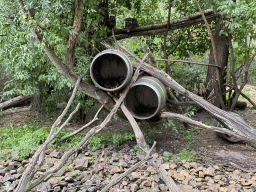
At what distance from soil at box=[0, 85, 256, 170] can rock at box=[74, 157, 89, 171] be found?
3.93 ft

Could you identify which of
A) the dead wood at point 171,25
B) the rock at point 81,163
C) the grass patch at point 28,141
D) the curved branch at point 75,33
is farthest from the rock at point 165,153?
the dead wood at point 171,25

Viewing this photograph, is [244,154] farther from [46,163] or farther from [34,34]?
[34,34]

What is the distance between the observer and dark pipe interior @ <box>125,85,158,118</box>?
453cm

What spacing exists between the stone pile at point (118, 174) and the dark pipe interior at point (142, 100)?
892 mm

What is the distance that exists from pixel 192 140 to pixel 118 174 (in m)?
2.22

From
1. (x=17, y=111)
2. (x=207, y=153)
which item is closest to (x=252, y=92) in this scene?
(x=207, y=153)

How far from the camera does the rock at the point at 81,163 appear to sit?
12.4 feet

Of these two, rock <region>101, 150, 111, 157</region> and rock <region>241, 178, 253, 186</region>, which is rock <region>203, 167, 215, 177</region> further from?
rock <region>101, 150, 111, 157</region>

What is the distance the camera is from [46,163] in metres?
3.92

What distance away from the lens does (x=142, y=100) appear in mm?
4750

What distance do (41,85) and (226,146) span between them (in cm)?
471

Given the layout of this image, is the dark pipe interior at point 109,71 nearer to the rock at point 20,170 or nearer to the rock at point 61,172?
the rock at point 61,172

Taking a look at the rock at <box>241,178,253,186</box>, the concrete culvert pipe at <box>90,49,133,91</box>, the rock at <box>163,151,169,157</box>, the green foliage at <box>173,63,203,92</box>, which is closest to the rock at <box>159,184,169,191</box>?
the rock at <box>163,151,169,157</box>

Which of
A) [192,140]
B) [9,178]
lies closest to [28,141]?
[9,178]
